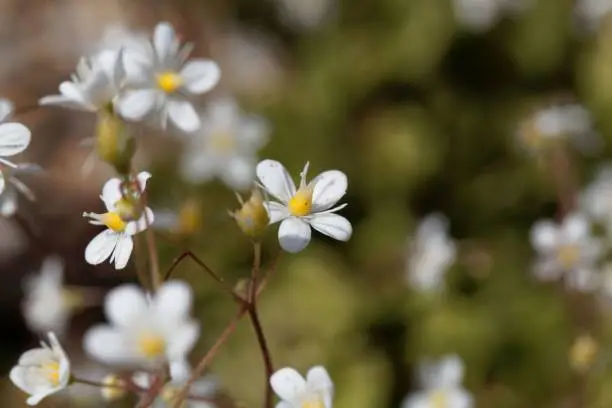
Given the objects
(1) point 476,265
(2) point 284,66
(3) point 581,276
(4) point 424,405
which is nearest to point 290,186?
(4) point 424,405

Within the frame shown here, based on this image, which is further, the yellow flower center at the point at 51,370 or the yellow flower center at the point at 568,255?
the yellow flower center at the point at 568,255

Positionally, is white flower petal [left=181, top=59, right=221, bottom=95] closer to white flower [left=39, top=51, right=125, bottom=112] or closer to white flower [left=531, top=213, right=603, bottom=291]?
white flower [left=39, top=51, right=125, bottom=112]

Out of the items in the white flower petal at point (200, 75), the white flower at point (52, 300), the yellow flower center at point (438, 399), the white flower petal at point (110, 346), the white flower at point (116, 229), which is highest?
the white flower at point (52, 300)

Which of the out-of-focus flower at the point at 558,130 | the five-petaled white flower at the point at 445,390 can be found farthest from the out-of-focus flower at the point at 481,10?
the five-petaled white flower at the point at 445,390

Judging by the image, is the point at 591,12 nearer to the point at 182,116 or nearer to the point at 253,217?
the point at 182,116

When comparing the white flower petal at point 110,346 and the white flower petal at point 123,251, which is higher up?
the white flower petal at point 123,251

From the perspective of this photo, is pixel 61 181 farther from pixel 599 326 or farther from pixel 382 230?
pixel 599 326

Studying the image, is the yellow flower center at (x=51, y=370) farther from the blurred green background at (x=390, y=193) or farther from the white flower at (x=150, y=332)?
the blurred green background at (x=390, y=193)
